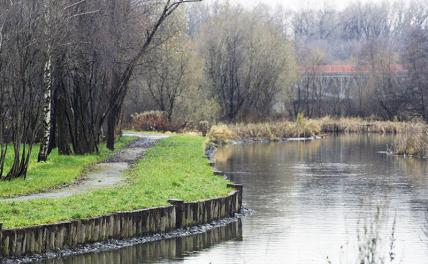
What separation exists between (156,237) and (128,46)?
19104mm

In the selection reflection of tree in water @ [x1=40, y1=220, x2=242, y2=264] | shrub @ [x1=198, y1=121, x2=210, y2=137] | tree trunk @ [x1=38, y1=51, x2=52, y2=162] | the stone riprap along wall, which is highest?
tree trunk @ [x1=38, y1=51, x2=52, y2=162]

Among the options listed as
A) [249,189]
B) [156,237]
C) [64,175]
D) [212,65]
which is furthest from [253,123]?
[156,237]

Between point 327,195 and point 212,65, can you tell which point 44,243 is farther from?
point 212,65

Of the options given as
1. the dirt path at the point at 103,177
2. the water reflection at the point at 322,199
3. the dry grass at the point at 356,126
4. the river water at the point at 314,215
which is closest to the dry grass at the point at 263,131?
the dry grass at the point at 356,126

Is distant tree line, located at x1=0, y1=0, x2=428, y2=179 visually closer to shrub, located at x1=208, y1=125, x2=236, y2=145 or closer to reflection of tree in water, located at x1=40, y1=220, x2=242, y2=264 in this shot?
shrub, located at x1=208, y1=125, x2=236, y2=145

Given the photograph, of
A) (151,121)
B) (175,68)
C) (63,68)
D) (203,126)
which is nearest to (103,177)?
(63,68)

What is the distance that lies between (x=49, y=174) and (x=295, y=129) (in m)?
43.2

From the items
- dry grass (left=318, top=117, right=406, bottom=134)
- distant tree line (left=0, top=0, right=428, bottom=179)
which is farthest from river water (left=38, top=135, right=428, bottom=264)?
dry grass (left=318, top=117, right=406, bottom=134)

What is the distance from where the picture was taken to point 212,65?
251 ft

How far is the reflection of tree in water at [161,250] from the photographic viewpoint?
1856cm

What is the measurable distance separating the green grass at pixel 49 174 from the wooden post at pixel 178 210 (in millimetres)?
4360

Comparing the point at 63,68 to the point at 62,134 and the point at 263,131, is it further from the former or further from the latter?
the point at 263,131

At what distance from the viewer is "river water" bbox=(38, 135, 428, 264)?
19.5 meters

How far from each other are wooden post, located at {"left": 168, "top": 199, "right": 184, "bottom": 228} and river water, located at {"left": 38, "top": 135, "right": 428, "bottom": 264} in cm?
68
